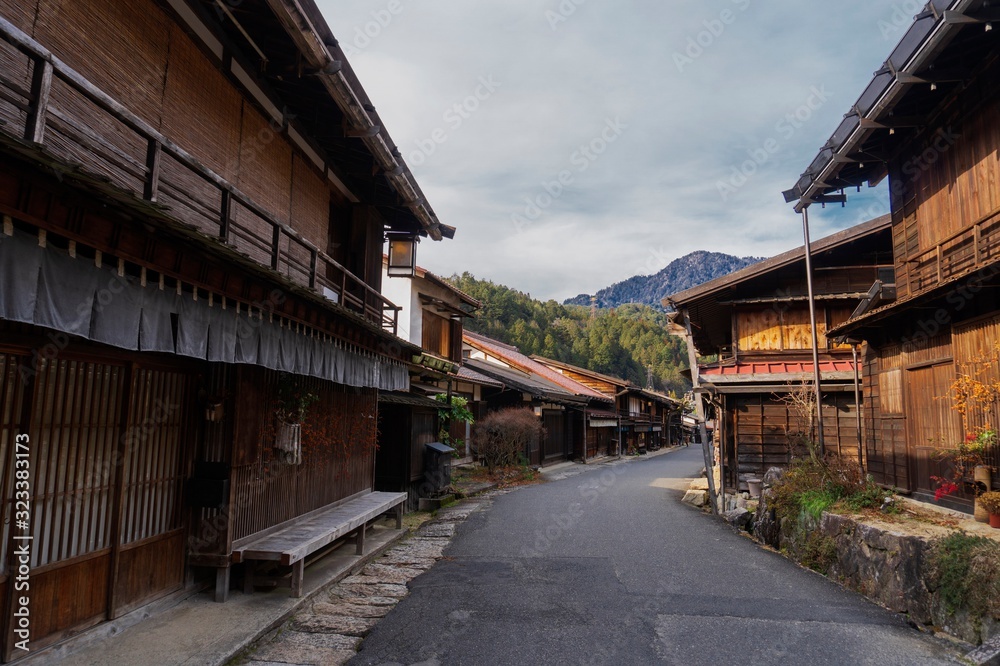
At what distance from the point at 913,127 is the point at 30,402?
14491mm

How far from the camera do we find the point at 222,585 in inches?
270

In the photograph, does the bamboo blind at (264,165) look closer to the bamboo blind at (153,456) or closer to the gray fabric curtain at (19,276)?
the bamboo blind at (153,456)

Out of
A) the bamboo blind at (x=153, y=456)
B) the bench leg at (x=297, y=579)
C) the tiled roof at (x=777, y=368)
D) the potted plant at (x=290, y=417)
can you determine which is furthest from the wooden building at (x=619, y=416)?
the bamboo blind at (x=153, y=456)

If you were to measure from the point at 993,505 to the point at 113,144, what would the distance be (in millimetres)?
11517

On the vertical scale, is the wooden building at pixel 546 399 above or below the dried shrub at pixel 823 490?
above

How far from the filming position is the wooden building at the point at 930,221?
9297mm

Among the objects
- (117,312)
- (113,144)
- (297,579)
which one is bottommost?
(297,579)

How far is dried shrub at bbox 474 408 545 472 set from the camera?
76.9 ft

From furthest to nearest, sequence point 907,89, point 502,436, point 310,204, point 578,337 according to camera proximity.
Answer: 1. point 578,337
2. point 502,436
3. point 310,204
4. point 907,89

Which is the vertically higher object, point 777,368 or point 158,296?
point 777,368

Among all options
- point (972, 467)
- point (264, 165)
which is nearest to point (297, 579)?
point (264, 165)

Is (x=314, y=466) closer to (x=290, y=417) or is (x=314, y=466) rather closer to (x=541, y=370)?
(x=290, y=417)

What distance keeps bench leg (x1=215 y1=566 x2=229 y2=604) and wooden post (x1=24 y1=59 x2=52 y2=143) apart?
4984 mm

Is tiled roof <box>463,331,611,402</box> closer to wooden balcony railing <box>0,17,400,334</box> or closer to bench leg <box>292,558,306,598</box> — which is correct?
wooden balcony railing <box>0,17,400,334</box>
